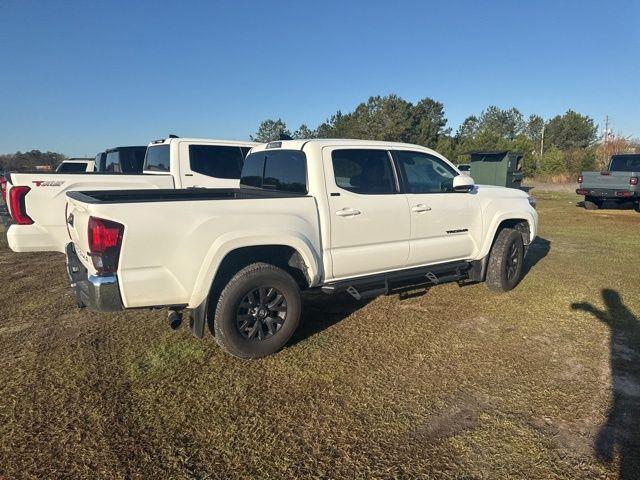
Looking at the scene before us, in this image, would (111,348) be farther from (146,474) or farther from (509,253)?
(509,253)

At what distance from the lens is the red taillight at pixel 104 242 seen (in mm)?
3027

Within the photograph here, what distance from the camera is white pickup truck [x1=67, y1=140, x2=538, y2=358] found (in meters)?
3.16

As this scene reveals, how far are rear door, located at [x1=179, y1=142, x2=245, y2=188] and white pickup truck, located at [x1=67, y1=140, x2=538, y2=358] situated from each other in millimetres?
2465

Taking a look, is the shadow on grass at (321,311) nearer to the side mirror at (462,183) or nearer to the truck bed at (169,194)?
the truck bed at (169,194)

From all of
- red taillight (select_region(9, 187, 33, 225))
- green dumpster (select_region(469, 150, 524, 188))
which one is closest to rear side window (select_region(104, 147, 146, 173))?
red taillight (select_region(9, 187, 33, 225))

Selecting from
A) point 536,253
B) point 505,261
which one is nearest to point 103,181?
point 505,261

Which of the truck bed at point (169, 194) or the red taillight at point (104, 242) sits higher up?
the truck bed at point (169, 194)

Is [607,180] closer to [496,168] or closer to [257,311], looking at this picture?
[496,168]

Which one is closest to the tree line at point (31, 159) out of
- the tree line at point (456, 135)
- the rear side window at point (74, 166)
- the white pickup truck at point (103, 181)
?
the tree line at point (456, 135)

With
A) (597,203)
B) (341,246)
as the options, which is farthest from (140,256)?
(597,203)

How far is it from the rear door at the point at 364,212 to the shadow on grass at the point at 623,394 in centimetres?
211

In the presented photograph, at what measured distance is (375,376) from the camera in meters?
3.49

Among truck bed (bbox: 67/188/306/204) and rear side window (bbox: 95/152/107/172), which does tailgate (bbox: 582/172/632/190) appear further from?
rear side window (bbox: 95/152/107/172)

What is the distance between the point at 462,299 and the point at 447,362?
180cm
